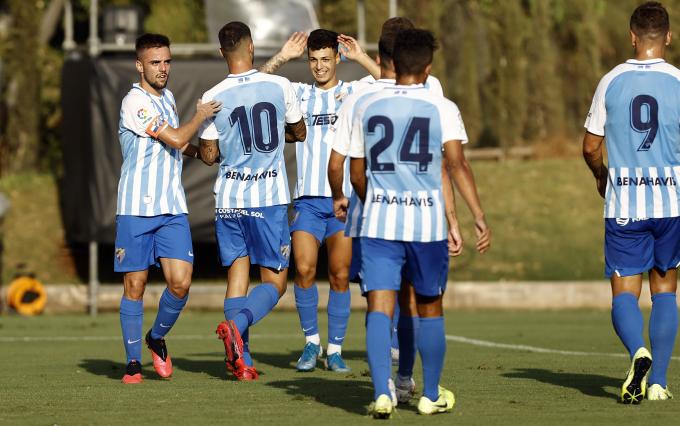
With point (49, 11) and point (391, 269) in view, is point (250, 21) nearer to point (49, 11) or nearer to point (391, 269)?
point (49, 11)

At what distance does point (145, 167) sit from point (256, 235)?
0.91 metres

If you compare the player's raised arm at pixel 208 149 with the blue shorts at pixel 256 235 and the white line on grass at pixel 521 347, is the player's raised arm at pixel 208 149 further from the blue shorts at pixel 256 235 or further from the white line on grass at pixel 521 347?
the white line on grass at pixel 521 347

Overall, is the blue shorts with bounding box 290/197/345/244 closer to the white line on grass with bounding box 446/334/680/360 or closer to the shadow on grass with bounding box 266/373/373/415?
the shadow on grass with bounding box 266/373/373/415

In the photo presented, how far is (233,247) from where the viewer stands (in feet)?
32.2

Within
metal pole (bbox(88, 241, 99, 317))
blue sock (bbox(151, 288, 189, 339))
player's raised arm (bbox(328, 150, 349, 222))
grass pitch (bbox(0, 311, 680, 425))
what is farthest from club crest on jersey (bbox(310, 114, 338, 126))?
metal pole (bbox(88, 241, 99, 317))

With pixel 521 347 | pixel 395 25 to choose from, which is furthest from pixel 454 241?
pixel 521 347

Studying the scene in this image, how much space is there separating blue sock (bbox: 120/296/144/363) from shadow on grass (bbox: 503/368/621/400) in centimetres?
262

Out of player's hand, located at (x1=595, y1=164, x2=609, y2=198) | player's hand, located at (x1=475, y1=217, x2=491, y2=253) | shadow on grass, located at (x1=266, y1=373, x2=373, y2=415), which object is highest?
player's hand, located at (x1=595, y1=164, x2=609, y2=198)

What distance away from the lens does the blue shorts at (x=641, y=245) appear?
27.7ft

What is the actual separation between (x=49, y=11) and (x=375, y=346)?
64.6ft

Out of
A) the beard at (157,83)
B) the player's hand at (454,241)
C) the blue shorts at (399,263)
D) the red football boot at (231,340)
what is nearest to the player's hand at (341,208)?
the blue shorts at (399,263)

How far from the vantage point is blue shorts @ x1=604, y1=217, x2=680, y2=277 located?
8453 millimetres

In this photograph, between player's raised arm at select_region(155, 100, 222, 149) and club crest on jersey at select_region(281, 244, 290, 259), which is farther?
club crest on jersey at select_region(281, 244, 290, 259)

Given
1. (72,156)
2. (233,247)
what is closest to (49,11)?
(72,156)
